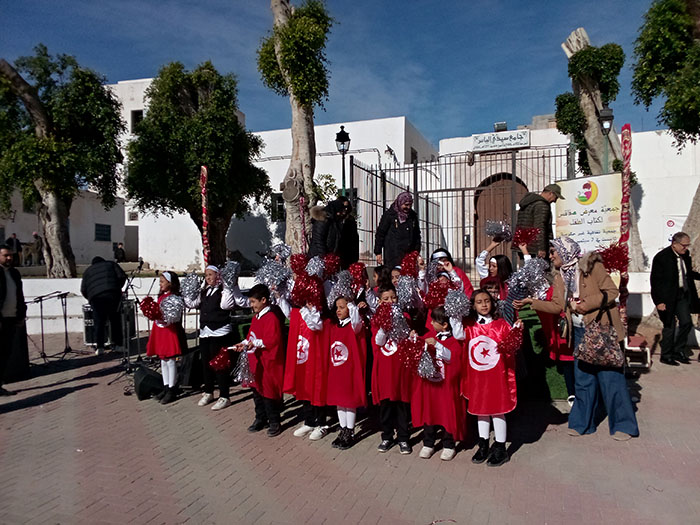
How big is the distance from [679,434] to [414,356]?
2.84 meters

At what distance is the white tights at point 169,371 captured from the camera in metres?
6.40

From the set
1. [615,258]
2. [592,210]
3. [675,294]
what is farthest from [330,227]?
[675,294]

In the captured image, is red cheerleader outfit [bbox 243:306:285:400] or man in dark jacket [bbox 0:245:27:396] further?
man in dark jacket [bbox 0:245:27:396]

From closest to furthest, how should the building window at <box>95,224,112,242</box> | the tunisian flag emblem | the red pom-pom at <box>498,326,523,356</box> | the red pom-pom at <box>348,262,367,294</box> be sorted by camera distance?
the red pom-pom at <box>498,326,523,356</box> < the tunisian flag emblem < the red pom-pom at <box>348,262,367,294</box> < the building window at <box>95,224,112,242</box>

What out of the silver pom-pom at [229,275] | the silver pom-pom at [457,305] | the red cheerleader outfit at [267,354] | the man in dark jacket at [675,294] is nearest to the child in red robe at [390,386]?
the silver pom-pom at [457,305]

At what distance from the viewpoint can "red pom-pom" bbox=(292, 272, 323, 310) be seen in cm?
487

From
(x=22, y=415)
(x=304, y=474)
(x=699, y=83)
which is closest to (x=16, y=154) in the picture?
(x=22, y=415)

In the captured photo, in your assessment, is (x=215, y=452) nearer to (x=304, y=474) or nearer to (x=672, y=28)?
(x=304, y=474)

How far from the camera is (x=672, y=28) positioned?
8484mm

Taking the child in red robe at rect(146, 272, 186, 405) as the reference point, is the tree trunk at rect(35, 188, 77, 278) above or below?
above

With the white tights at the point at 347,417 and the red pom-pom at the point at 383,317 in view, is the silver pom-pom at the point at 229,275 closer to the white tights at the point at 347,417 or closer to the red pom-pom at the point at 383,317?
the white tights at the point at 347,417

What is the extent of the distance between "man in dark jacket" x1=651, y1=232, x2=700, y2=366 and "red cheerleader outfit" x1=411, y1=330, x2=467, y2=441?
4.58 meters

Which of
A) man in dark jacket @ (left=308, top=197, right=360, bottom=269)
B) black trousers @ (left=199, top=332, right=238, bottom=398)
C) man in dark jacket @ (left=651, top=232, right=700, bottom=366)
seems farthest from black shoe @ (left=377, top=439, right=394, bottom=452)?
man in dark jacket @ (left=651, top=232, right=700, bottom=366)

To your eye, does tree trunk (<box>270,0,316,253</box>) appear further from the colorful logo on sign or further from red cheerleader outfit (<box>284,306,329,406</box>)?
the colorful logo on sign
